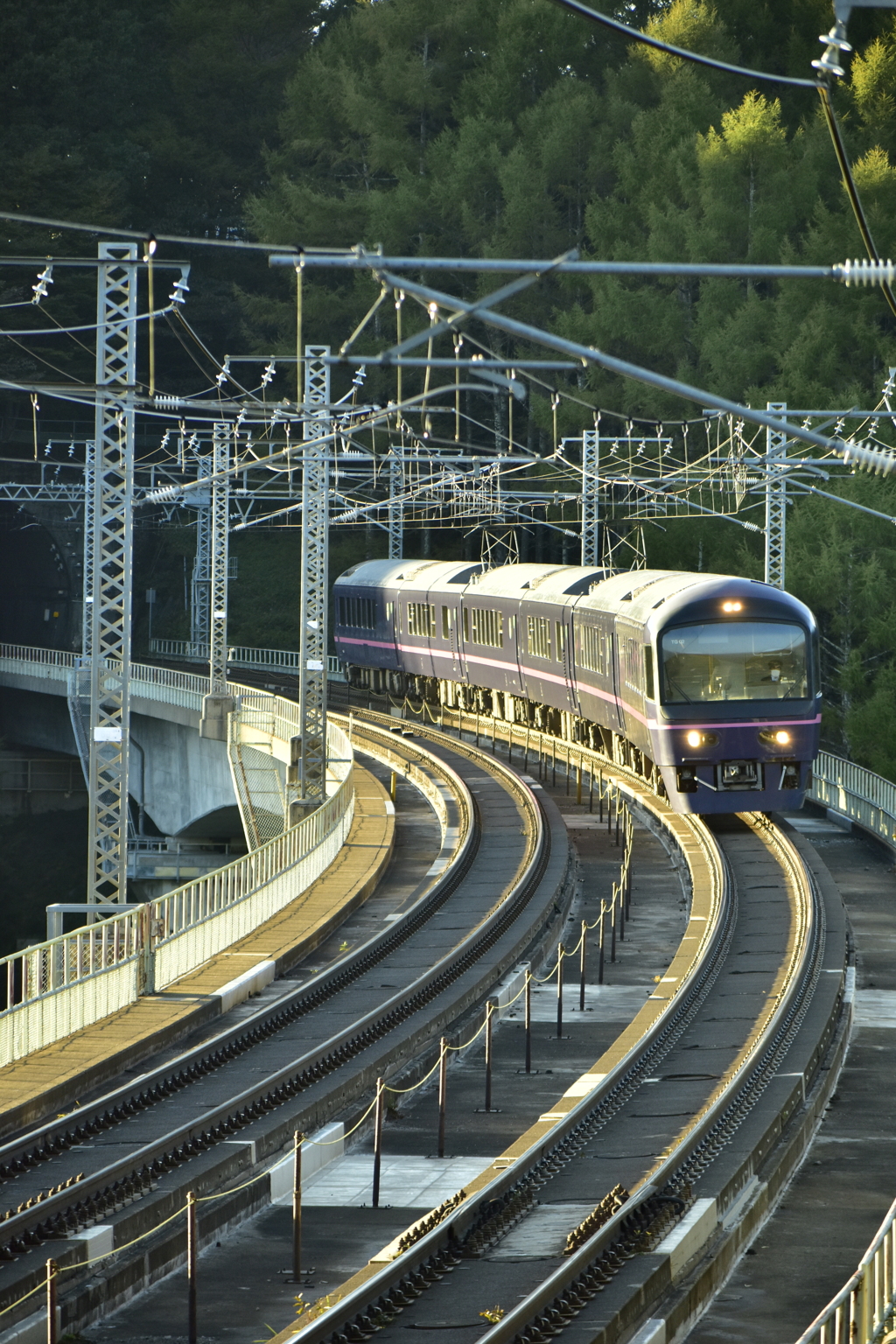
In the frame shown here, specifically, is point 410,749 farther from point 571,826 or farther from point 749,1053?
point 749,1053

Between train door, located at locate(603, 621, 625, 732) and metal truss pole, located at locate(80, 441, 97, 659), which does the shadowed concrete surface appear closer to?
train door, located at locate(603, 621, 625, 732)

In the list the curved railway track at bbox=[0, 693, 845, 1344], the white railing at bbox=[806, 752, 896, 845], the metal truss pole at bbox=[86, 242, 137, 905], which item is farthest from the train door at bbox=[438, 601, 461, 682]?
the metal truss pole at bbox=[86, 242, 137, 905]

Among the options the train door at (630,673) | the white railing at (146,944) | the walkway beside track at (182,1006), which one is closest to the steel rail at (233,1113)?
the walkway beside track at (182,1006)

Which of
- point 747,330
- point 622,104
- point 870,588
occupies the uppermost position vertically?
point 622,104

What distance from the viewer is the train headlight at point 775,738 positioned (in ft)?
87.0

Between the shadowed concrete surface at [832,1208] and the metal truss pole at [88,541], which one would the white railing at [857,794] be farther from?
the metal truss pole at [88,541]

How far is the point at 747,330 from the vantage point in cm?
5869

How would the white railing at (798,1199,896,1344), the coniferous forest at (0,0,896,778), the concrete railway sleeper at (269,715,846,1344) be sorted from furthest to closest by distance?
the coniferous forest at (0,0,896,778) < the concrete railway sleeper at (269,715,846,1344) < the white railing at (798,1199,896,1344)

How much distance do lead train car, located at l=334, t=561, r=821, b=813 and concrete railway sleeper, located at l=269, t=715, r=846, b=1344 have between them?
5437mm

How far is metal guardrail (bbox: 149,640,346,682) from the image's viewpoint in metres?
68.0

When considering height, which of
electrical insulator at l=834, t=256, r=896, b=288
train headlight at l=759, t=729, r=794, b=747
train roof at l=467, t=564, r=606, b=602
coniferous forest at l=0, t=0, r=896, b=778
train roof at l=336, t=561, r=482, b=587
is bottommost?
train headlight at l=759, t=729, r=794, b=747

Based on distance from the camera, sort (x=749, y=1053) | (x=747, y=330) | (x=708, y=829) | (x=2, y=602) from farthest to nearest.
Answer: (x=2, y=602)
(x=747, y=330)
(x=708, y=829)
(x=749, y=1053)

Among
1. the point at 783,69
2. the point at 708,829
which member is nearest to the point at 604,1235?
the point at 708,829

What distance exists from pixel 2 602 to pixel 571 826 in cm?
5222
